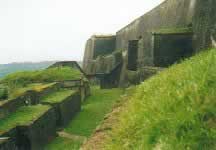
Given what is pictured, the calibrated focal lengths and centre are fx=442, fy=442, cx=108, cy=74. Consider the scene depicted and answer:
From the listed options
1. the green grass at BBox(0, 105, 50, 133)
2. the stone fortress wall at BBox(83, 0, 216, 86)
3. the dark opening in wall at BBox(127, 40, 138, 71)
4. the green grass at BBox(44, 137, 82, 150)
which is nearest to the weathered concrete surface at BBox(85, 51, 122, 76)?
the stone fortress wall at BBox(83, 0, 216, 86)

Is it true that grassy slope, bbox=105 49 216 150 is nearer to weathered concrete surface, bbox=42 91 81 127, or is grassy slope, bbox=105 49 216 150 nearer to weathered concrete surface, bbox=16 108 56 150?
weathered concrete surface, bbox=16 108 56 150

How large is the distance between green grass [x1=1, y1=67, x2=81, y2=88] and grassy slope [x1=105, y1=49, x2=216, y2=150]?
54.5ft

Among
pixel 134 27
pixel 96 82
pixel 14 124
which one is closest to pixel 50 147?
pixel 14 124

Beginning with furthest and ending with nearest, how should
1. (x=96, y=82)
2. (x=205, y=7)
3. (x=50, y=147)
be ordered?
(x=96, y=82) → (x=205, y=7) → (x=50, y=147)

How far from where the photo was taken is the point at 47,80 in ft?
68.6

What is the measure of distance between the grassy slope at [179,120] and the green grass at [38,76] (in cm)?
1662

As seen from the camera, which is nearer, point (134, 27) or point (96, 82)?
point (134, 27)

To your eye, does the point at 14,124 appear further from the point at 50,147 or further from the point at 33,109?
the point at 33,109

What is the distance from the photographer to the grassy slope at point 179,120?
9.90 feet

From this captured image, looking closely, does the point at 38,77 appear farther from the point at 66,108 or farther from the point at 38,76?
the point at 66,108

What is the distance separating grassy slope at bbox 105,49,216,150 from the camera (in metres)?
3.02

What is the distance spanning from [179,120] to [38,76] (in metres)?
18.7

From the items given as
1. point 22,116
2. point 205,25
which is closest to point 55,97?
point 22,116

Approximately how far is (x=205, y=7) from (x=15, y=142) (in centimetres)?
638
